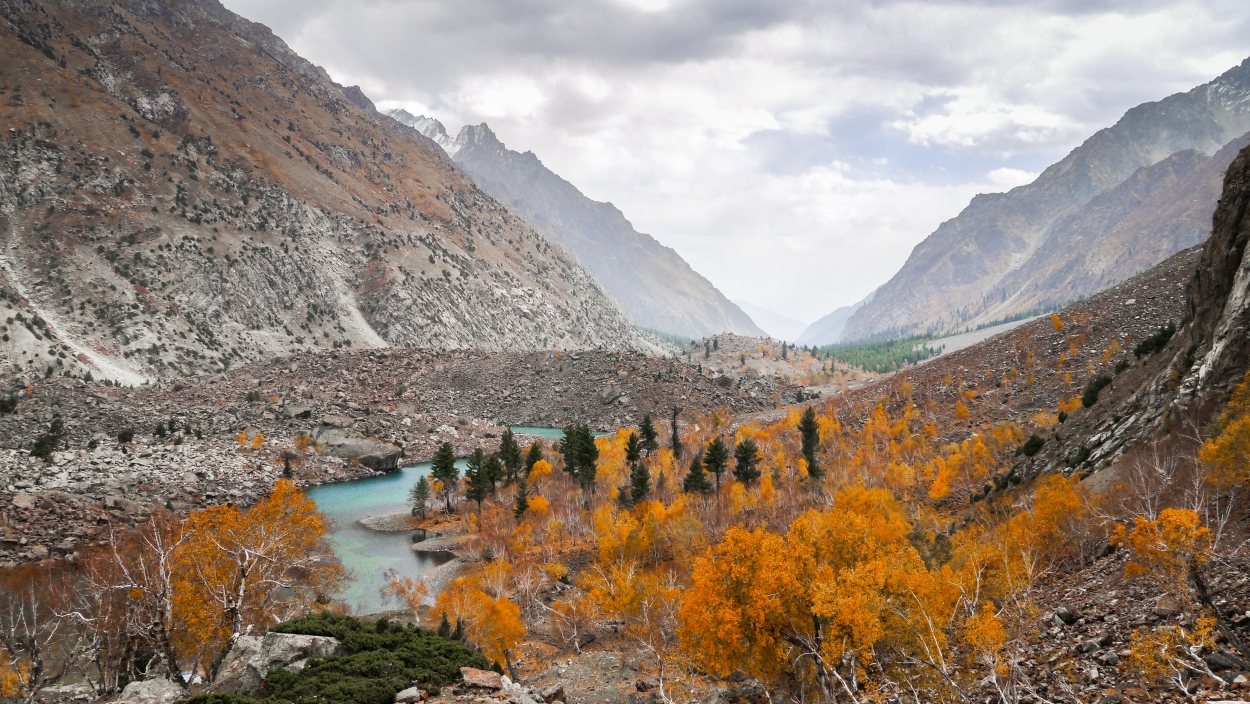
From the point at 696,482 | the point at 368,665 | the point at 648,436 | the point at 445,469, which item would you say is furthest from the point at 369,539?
the point at 368,665

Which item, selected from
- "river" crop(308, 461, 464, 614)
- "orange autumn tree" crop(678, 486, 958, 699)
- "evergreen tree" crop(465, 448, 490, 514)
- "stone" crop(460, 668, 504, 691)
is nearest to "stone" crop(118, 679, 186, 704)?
"stone" crop(460, 668, 504, 691)

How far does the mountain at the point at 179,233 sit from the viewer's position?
106 metres

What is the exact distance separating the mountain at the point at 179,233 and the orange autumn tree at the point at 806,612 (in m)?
112

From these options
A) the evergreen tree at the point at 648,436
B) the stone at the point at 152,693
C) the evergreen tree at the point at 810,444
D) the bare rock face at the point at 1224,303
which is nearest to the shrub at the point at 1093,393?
the bare rock face at the point at 1224,303

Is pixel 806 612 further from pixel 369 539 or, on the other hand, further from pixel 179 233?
pixel 179 233

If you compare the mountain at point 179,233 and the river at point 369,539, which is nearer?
the river at point 369,539

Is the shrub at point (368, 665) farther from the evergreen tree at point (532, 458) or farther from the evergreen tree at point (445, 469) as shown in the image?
the evergreen tree at point (532, 458)

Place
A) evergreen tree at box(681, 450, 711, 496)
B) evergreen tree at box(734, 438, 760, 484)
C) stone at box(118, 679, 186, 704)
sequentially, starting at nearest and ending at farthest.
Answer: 1. stone at box(118, 679, 186, 704)
2. evergreen tree at box(681, 450, 711, 496)
3. evergreen tree at box(734, 438, 760, 484)

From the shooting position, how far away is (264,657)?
768 inches

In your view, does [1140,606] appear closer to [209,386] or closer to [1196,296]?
[1196,296]

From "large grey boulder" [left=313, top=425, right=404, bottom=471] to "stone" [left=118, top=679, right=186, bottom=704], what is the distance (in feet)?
234

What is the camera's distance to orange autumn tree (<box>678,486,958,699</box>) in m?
18.9

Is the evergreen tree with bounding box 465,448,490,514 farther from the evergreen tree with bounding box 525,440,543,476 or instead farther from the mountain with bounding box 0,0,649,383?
the mountain with bounding box 0,0,649,383

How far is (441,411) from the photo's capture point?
120625 millimetres
